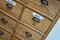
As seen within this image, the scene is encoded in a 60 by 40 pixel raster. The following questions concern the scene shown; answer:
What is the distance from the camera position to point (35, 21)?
141 cm

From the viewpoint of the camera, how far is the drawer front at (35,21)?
1.37 m

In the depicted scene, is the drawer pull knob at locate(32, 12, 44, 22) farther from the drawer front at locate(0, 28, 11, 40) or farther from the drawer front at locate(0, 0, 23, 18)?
the drawer front at locate(0, 28, 11, 40)

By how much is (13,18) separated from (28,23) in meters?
0.13

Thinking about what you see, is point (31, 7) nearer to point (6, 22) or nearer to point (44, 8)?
point (44, 8)

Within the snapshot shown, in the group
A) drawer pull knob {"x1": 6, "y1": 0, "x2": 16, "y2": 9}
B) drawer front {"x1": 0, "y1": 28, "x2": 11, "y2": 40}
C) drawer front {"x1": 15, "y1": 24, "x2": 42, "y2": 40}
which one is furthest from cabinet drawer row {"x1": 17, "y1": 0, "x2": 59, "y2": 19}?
drawer front {"x1": 0, "y1": 28, "x2": 11, "y2": 40}

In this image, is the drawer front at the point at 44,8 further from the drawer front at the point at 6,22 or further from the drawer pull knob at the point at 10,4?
the drawer front at the point at 6,22

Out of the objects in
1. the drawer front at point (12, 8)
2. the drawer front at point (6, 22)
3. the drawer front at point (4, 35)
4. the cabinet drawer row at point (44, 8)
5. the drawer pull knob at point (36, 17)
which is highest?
the cabinet drawer row at point (44, 8)

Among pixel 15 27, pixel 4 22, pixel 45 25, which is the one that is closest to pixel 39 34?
pixel 45 25

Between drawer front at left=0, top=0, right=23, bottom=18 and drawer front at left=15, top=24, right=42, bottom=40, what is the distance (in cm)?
12

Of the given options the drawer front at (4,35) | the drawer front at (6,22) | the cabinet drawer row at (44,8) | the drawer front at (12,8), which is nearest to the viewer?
the cabinet drawer row at (44,8)

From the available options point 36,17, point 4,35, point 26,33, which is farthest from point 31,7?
point 4,35

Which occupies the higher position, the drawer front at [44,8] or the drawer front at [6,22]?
the drawer front at [44,8]

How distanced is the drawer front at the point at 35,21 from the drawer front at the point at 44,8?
0.05m

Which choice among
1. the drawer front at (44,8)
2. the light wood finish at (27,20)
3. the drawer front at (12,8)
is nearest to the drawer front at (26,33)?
the light wood finish at (27,20)
